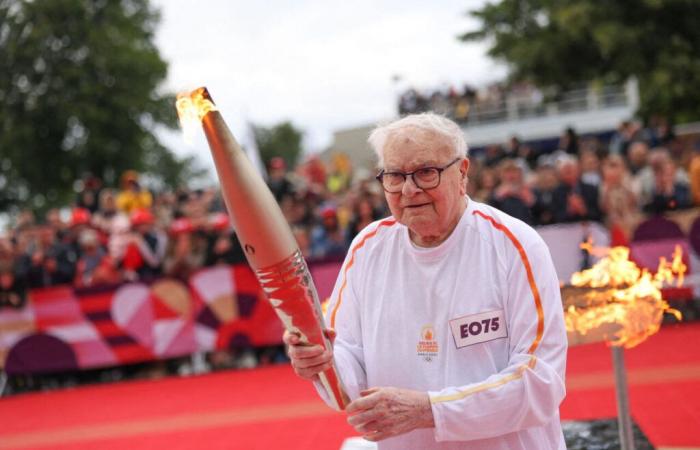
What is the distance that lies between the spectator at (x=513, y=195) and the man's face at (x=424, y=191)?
5529mm

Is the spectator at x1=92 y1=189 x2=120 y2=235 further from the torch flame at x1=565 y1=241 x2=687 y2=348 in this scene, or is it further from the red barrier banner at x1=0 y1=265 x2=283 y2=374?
the torch flame at x1=565 y1=241 x2=687 y2=348

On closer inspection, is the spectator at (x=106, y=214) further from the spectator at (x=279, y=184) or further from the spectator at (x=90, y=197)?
the spectator at (x=279, y=184)

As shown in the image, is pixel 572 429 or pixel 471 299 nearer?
pixel 471 299

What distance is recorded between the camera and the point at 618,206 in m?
8.23

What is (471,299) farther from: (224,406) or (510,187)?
(510,187)

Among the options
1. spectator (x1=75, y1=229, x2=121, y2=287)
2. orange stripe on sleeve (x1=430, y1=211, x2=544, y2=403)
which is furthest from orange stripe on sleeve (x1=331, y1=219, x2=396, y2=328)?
spectator (x1=75, y1=229, x2=121, y2=287)

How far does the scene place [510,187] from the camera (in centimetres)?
825

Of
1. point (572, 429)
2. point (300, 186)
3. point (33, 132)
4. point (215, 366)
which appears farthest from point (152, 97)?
point (572, 429)

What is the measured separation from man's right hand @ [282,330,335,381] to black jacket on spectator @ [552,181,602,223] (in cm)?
627

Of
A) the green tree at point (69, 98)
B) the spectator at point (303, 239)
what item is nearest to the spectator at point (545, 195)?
the spectator at point (303, 239)

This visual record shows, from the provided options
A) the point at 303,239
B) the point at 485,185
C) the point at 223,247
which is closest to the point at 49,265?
the point at 223,247

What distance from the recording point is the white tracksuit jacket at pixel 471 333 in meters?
2.24

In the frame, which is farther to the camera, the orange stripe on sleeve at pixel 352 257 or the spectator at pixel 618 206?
the spectator at pixel 618 206

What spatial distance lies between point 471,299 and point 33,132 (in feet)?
83.5
